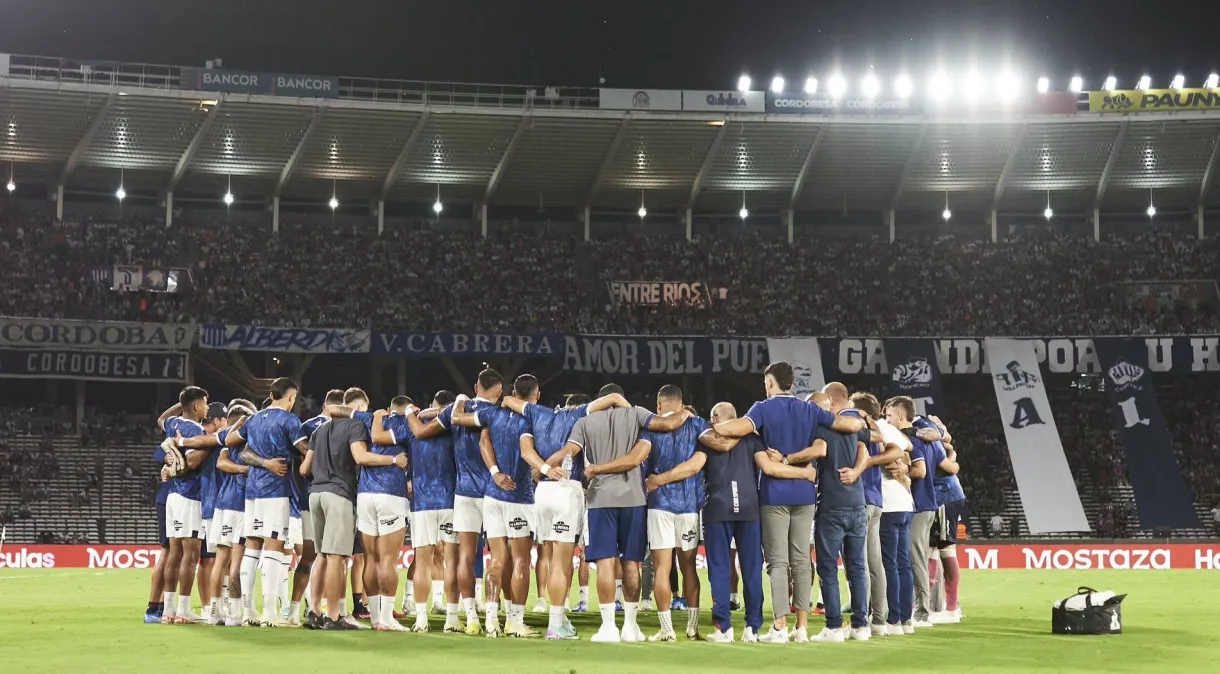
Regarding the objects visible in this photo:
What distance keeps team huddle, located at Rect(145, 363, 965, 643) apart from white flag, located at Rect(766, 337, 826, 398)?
28135mm

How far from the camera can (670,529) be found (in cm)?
1184

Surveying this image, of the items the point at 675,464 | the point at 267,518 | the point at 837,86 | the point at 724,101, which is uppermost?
the point at 837,86

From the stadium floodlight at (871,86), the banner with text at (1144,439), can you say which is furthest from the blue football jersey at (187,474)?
the stadium floodlight at (871,86)

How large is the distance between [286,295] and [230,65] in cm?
1085

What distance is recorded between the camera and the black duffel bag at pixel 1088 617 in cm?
1291

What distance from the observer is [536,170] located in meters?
47.6

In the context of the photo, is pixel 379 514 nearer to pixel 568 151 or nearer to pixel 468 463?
pixel 468 463

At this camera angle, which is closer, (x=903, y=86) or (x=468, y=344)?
(x=468, y=344)

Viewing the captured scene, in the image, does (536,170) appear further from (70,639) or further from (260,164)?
(70,639)

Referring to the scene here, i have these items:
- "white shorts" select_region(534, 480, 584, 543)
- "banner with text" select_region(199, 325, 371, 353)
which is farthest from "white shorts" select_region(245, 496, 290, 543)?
"banner with text" select_region(199, 325, 371, 353)

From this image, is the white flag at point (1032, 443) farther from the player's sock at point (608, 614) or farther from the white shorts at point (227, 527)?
the white shorts at point (227, 527)

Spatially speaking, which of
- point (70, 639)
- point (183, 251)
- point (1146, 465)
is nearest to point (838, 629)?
point (70, 639)

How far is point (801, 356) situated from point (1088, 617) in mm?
30835

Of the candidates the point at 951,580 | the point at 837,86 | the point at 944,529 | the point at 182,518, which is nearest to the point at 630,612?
the point at 944,529
